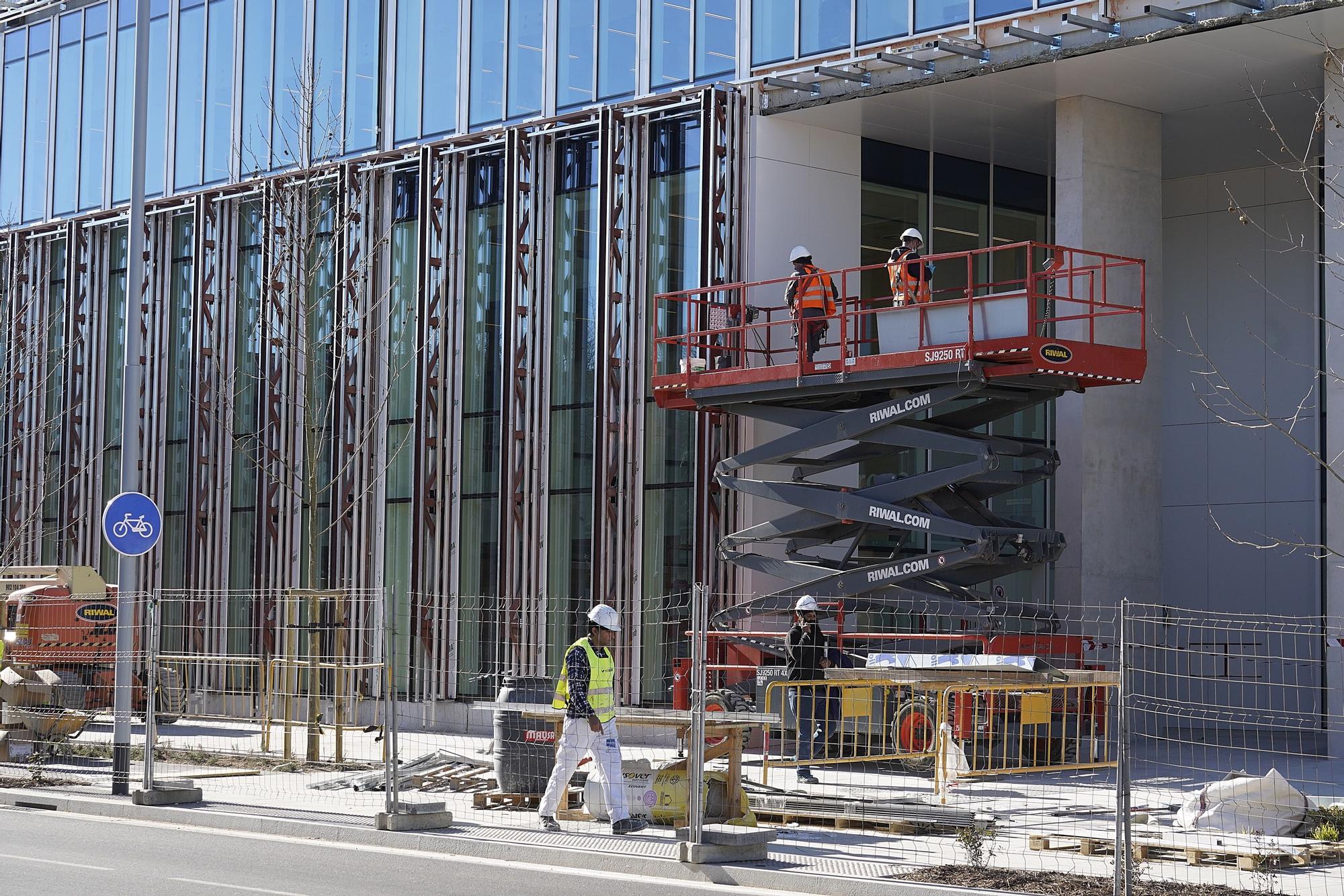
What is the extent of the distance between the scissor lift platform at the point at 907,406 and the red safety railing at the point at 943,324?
0.03 m

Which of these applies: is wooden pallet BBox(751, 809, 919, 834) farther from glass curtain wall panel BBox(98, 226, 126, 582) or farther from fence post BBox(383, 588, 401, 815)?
glass curtain wall panel BBox(98, 226, 126, 582)

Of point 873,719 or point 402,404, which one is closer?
point 873,719

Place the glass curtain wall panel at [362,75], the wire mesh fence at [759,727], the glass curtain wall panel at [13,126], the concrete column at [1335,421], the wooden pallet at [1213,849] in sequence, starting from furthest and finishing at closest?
the glass curtain wall panel at [13,126] → the glass curtain wall panel at [362,75] → the concrete column at [1335,421] → the wire mesh fence at [759,727] → the wooden pallet at [1213,849]

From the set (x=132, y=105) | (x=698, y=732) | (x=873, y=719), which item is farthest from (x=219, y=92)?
(x=698, y=732)

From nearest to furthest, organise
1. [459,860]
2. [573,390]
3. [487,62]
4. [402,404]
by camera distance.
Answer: [459,860]
[573,390]
[487,62]
[402,404]

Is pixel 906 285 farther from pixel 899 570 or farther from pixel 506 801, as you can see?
pixel 506 801

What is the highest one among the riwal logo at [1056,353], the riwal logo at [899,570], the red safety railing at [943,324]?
the red safety railing at [943,324]

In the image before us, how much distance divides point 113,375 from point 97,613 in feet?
34.1

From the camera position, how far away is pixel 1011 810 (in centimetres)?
1703

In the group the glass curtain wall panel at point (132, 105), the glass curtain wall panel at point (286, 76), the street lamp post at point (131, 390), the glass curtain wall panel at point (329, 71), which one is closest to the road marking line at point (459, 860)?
the street lamp post at point (131, 390)

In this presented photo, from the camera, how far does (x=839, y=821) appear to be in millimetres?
15734

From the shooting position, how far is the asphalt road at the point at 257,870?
39.9ft

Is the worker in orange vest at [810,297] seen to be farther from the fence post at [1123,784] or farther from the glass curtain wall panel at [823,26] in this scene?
the fence post at [1123,784]

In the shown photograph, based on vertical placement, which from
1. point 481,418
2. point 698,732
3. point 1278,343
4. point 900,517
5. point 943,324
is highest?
point 1278,343
